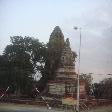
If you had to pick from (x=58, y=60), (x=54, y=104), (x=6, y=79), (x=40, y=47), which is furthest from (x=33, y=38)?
(x=54, y=104)

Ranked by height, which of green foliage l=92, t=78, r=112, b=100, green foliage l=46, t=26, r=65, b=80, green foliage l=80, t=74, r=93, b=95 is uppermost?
green foliage l=46, t=26, r=65, b=80

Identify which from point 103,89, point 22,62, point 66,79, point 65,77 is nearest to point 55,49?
point 22,62

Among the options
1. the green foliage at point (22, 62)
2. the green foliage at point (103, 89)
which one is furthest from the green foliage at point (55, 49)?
the green foliage at point (103, 89)

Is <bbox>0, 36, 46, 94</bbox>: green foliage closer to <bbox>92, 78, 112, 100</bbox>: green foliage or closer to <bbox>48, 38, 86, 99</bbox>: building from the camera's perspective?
<bbox>48, 38, 86, 99</bbox>: building

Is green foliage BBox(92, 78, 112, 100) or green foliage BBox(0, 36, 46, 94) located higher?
green foliage BBox(0, 36, 46, 94)

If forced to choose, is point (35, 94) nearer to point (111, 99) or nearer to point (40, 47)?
point (40, 47)

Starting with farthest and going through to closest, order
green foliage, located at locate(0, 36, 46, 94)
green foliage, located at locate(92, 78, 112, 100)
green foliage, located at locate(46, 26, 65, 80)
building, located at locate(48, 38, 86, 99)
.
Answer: green foliage, located at locate(46, 26, 65, 80) → green foliage, located at locate(0, 36, 46, 94) → building, located at locate(48, 38, 86, 99) → green foliage, located at locate(92, 78, 112, 100)

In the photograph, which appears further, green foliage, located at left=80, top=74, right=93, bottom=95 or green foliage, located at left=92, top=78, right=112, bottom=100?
green foliage, located at left=80, top=74, right=93, bottom=95

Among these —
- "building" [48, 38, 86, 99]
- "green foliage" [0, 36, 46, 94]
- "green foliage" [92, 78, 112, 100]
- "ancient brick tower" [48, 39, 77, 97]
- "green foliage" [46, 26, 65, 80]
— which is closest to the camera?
"green foliage" [92, 78, 112, 100]

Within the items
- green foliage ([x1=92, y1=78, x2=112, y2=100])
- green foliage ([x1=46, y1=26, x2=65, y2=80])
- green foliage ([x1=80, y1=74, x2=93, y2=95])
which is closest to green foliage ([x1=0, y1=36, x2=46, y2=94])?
green foliage ([x1=46, y1=26, x2=65, y2=80])

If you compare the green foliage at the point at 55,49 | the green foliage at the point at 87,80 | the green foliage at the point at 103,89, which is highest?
the green foliage at the point at 55,49

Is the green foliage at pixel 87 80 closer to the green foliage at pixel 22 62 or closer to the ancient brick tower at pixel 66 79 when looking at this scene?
the ancient brick tower at pixel 66 79

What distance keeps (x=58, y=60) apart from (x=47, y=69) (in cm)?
178

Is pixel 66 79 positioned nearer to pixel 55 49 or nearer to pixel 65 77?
pixel 65 77
